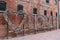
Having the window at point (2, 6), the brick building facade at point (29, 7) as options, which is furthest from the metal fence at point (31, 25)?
the window at point (2, 6)

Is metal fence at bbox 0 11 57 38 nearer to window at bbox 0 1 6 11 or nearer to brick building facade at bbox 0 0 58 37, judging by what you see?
brick building facade at bbox 0 0 58 37

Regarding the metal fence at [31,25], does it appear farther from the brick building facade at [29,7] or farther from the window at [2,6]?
the window at [2,6]

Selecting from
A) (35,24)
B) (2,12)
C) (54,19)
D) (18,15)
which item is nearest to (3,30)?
(2,12)

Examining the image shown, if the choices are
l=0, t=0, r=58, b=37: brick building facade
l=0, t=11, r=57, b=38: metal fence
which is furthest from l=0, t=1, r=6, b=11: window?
l=0, t=11, r=57, b=38: metal fence

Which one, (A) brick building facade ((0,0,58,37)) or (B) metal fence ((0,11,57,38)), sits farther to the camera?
(A) brick building facade ((0,0,58,37))

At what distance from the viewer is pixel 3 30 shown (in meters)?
14.5

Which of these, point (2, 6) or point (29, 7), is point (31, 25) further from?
point (2, 6)

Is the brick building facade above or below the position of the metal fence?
above

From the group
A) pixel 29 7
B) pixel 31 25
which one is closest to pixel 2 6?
pixel 31 25

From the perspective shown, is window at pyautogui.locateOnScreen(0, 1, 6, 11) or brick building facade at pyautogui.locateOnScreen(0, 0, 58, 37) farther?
brick building facade at pyautogui.locateOnScreen(0, 0, 58, 37)

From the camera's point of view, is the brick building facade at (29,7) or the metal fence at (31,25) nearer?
the metal fence at (31,25)

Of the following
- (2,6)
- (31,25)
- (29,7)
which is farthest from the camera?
(29,7)

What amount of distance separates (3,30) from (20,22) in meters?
2.53

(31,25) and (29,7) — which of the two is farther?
(29,7)
